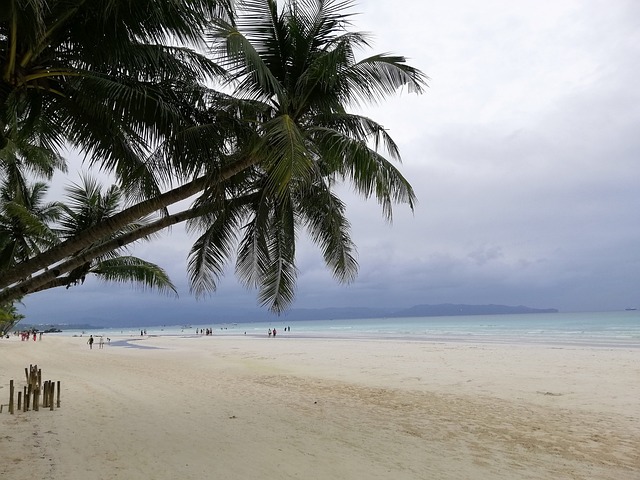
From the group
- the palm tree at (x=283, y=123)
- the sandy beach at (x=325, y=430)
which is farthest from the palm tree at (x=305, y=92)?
the sandy beach at (x=325, y=430)

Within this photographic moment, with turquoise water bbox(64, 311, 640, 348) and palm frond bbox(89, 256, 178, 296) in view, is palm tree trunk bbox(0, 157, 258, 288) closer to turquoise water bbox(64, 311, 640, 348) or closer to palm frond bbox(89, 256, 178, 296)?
palm frond bbox(89, 256, 178, 296)

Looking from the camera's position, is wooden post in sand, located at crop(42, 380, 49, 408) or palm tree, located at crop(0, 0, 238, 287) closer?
palm tree, located at crop(0, 0, 238, 287)

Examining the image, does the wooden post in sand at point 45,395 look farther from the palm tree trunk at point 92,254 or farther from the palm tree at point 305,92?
the palm tree at point 305,92

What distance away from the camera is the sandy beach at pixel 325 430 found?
18.7ft

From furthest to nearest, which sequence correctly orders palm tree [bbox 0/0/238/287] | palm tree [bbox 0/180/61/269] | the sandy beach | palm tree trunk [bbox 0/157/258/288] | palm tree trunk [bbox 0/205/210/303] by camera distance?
palm tree [bbox 0/180/61/269] → palm tree trunk [bbox 0/205/210/303] → the sandy beach → palm tree trunk [bbox 0/157/258/288] → palm tree [bbox 0/0/238/287]

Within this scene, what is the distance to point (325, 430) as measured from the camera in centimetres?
773

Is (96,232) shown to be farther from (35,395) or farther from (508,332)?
(508,332)

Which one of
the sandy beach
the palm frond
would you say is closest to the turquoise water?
the sandy beach

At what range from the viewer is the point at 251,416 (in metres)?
8.74

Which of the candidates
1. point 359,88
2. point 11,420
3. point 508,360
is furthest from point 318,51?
point 508,360

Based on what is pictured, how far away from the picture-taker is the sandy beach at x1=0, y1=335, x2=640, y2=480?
569cm

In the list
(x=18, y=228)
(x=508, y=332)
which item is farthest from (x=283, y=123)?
(x=508, y=332)

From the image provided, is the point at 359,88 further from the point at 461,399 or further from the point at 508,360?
the point at 508,360

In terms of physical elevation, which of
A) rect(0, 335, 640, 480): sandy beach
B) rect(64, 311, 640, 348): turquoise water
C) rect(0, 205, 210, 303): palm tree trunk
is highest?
rect(0, 205, 210, 303): palm tree trunk
